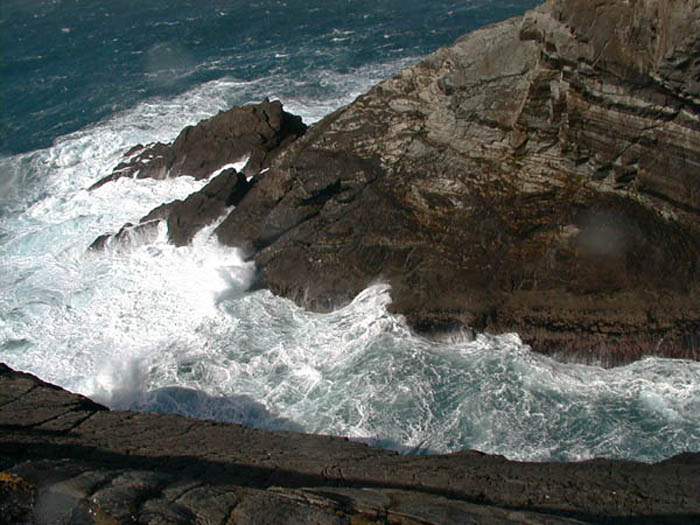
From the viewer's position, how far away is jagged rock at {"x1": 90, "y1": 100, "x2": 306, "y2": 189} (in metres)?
28.3

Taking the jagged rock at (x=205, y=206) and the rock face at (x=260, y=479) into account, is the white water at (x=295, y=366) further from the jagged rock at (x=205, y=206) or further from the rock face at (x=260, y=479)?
the rock face at (x=260, y=479)

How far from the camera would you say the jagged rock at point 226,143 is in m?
28.3

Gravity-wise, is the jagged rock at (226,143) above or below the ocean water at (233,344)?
above

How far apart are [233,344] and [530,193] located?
31.3ft

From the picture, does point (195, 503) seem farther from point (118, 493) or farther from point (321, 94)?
point (321, 94)

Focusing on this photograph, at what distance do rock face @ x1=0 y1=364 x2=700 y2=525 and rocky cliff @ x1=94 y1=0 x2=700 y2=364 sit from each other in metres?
5.81

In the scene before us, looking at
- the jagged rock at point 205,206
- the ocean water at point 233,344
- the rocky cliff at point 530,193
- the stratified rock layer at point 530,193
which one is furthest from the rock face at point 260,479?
the jagged rock at point 205,206

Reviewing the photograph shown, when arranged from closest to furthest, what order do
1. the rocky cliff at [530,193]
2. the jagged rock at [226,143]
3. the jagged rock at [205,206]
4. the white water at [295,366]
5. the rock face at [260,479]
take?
the rock face at [260,479]
the white water at [295,366]
the rocky cliff at [530,193]
the jagged rock at [205,206]
the jagged rock at [226,143]

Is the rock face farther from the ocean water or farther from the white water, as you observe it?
the ocean water

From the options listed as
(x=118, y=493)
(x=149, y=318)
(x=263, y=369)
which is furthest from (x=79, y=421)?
(x=149, y=318)

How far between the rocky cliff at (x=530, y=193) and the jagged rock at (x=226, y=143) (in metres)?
5.22

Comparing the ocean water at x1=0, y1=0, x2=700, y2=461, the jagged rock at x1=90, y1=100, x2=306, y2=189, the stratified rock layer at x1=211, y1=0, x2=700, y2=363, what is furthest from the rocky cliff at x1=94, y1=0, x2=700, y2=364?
the jagged rock at x1=90, y1=100, x2=306, y2=189

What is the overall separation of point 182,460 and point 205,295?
1074 centimetres

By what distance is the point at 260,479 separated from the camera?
1195cm
